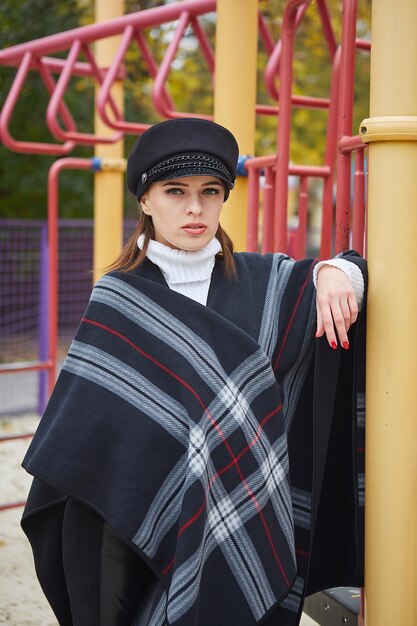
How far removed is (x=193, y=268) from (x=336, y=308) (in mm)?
369

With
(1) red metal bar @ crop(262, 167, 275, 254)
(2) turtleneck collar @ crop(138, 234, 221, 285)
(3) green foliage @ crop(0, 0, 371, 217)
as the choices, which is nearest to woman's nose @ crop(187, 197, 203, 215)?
(2) turtleneck collar @ crop(138, 234, 221, 285)

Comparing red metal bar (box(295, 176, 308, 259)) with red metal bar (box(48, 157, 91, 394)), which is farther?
red metal bar (box(48, 157, 91, 394))

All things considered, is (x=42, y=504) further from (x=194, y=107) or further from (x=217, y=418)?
(x=194, y=107)

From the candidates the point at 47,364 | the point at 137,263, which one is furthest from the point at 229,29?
the point at 47,364

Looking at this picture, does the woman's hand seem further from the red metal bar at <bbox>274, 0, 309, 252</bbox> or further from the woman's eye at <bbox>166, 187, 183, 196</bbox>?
the red metal bar at <bbox>274, 0, 309, 252</bbox>

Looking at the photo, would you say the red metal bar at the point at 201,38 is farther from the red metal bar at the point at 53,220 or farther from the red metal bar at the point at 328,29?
the red metal bar at the point at 53,220

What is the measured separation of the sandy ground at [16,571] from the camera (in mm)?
3529

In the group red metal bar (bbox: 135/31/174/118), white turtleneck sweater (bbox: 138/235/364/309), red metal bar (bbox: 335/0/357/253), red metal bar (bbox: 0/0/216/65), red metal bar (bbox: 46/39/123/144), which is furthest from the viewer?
red metal bar (bbox: 46/39/123/144)

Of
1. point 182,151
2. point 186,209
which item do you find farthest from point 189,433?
point 182,151

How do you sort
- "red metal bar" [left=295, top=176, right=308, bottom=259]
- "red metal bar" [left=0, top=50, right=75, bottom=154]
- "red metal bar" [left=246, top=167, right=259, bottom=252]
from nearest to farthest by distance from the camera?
"red metal bar" [left=246, top=167, right=259, bottom=252]
"red metal bar" [left=295, top=176, right=308, bottom=259]
"red metal bar" [left=0, top=50, right=75, bottom=154]

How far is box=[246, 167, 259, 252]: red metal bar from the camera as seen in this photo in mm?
3172

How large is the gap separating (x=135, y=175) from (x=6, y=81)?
8.55m

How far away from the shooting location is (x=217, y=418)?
215cm

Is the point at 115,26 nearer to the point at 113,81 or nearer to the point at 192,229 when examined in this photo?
the point at 113,81
